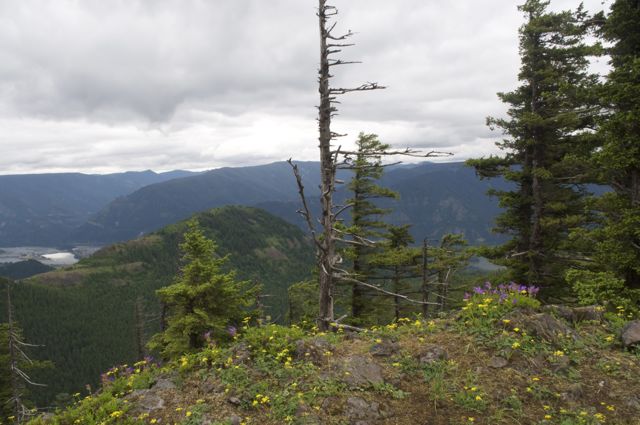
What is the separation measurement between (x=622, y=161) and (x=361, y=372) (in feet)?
33.5

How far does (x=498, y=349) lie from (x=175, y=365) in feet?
Answer: 22.6

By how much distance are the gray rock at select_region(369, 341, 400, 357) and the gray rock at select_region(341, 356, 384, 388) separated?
289 millimetres

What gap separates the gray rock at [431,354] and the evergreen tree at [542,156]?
39.5 ft

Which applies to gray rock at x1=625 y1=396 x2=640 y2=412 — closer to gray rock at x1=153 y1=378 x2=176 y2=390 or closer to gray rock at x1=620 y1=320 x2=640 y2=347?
gray rock at x1=620 y1=320 x2=640 y2=347

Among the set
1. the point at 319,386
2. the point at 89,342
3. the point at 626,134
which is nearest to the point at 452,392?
the point at 319,386

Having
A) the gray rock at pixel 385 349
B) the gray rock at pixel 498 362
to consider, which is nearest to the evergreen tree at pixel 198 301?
the gray rock at pixel 385 349

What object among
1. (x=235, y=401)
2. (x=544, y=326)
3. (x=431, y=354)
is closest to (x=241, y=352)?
(x=235, y=401)

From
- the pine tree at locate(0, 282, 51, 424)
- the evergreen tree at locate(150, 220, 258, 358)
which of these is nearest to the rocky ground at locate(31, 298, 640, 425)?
the evergreen tree at locate(150, 220, 258, 358)

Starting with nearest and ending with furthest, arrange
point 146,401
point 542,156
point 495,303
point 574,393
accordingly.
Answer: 1. point 574,393
2. point 146,401
3. point 495,303
4. point 542,156

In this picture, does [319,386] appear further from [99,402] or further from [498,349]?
[99,402]

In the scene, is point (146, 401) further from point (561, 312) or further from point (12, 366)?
point (12, 366)

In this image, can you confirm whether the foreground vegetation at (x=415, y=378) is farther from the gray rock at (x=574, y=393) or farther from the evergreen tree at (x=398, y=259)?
the evergreen tree at (x=398, y=259)

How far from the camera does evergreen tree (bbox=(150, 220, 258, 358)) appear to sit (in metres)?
16.5

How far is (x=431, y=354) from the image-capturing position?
22.8 feet
